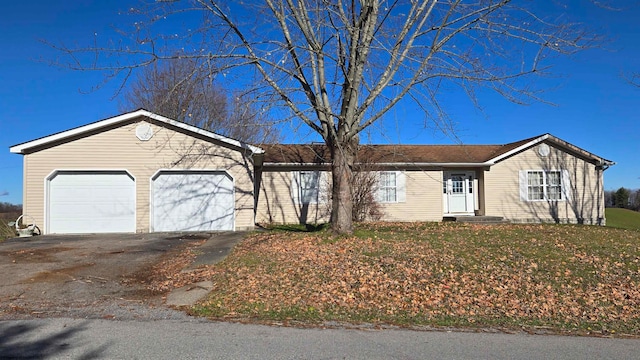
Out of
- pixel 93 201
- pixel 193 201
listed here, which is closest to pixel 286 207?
pixel 193 201

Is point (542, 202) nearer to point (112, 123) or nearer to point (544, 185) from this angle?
point (544, 185)

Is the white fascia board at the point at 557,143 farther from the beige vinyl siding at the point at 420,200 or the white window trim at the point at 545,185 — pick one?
the beige vinyl siding at the point at 420,200

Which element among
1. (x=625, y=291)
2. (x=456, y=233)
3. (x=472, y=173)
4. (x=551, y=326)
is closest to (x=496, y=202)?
(x=472, y=173)

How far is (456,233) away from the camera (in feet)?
38.0

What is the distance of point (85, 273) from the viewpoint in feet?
26.7

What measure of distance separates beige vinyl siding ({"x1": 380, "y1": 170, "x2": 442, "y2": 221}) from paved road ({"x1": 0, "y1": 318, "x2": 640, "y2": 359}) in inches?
517

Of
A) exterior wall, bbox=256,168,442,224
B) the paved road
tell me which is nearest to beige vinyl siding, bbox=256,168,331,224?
exterior wall, bbox=256,168,442,224

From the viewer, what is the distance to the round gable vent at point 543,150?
19.1 meters

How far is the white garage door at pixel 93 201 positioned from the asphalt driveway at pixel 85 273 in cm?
108

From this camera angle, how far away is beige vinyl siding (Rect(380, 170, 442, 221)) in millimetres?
18141

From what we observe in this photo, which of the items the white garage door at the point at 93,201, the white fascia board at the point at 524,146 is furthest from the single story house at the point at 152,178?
the white fascia board at the point at 524,146

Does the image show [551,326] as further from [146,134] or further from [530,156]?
[530,156]

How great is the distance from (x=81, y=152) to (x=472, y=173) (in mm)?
16024

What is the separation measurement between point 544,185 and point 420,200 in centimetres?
588
